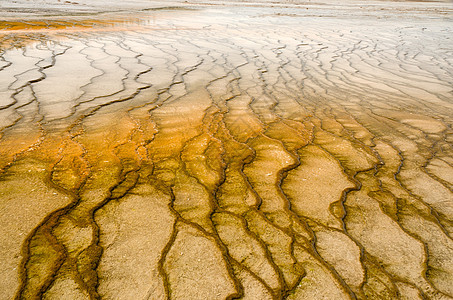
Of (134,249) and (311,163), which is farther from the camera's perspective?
(311,163)

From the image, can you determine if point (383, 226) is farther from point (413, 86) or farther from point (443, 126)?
point (413, 86)

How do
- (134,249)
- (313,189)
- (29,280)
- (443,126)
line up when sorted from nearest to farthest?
(29,280), (134,249), (313,189), (443,126)

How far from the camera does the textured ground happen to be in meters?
1.30

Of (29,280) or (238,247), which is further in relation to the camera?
(238,247)

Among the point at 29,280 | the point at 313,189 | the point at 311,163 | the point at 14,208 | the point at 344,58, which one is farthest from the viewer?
the point at 344,58

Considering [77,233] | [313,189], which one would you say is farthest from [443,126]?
[77,233]

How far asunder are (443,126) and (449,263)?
199 centimetres

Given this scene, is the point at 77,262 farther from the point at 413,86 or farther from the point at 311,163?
the point at 413,86

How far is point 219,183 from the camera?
1.93 meters

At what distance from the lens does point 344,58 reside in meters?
5.59

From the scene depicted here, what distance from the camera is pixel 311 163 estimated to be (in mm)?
2199

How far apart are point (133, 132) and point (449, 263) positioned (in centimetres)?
217

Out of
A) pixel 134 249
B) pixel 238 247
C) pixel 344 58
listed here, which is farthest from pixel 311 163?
pixel 344 58

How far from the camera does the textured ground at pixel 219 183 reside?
1301 mm
